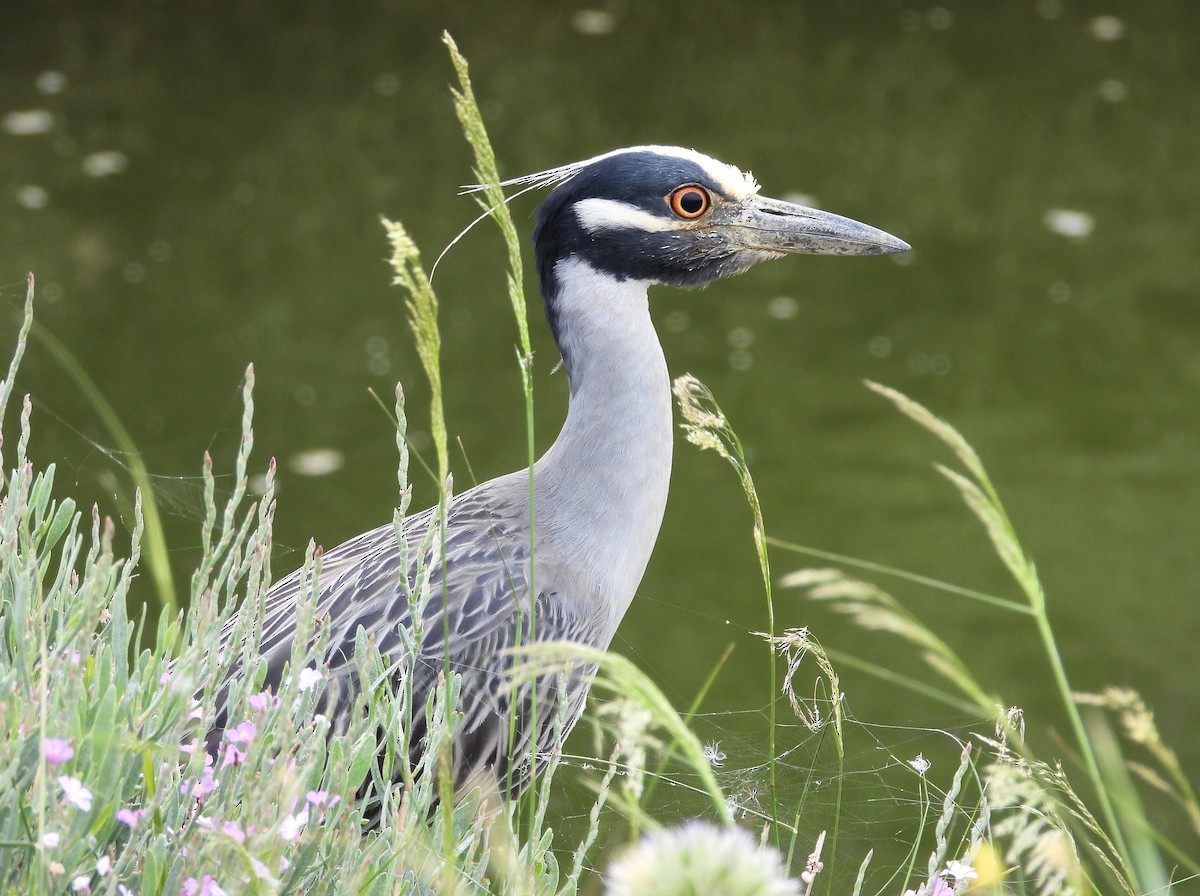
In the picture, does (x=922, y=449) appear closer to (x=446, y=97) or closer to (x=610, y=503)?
(x=610, y=503)

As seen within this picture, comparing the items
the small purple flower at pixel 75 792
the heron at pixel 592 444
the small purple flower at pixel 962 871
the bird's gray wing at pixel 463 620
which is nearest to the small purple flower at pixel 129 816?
the small purple flower at pixel 75 792

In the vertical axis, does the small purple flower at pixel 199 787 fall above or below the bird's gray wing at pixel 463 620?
above

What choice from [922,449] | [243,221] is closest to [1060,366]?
[922,449]

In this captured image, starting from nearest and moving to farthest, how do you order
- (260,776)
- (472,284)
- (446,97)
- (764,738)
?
(260,776) → (764,738) → (472,284) → (446,97)

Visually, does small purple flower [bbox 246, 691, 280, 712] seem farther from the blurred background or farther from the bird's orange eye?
the bird's orange eye

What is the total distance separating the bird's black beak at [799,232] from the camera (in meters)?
2.73

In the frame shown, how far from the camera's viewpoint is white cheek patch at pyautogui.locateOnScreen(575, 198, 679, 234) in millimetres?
2670

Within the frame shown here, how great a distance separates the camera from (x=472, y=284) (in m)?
6.64

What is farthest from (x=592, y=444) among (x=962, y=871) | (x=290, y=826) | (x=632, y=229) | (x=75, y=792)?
(x=75, y=792)

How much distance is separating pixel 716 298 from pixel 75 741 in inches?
215

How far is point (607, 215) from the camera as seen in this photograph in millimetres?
2672

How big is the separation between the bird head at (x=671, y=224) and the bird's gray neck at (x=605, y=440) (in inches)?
2.1

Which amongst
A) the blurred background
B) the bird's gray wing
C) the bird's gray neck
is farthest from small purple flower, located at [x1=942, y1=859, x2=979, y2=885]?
the blurred background

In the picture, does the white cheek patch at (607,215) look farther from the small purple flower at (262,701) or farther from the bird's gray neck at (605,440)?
the small purple flower at (262,701)
